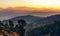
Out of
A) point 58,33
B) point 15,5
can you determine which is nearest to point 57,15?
point 58,33

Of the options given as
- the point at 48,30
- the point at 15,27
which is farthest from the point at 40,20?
the point at 15,27

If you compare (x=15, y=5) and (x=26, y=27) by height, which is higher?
(x=15, y=5)

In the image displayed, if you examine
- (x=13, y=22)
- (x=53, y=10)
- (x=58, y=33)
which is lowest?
(x=58, y=33)

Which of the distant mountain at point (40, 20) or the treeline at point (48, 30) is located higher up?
the distant mountain at point (40, 20)

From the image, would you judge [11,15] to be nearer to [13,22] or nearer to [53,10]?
[13,22]

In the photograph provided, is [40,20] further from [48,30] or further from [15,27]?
[15,27]

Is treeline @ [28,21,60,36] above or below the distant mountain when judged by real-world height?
below

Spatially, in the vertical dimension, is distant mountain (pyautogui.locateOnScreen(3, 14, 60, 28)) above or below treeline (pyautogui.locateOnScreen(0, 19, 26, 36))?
above
